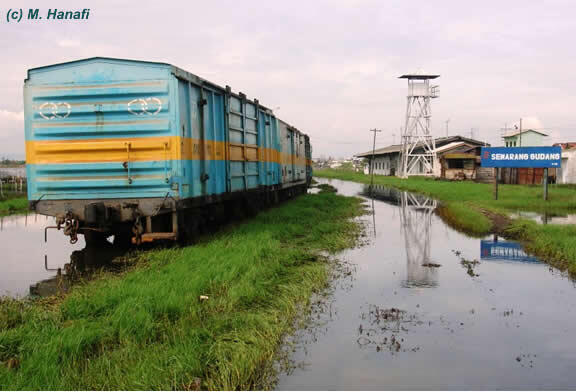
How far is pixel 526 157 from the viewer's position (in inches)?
767

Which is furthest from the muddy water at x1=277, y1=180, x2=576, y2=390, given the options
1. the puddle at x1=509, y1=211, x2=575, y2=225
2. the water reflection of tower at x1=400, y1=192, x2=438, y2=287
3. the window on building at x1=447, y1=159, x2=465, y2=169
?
the window on building at x1=447, y1=159, x2=465, y2=169

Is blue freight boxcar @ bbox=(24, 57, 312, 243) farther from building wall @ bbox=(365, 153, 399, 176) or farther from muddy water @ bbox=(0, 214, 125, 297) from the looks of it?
building wall @ bbox=(365, 153, 399, 176)

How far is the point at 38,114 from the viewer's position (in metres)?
8.63

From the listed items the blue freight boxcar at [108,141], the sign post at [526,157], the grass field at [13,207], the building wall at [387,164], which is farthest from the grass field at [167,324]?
the building wall at [387,164]

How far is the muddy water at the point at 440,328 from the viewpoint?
13.9ft

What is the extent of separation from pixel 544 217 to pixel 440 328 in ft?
35.7

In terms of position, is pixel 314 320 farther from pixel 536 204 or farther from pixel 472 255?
Answer: pixel 536 204

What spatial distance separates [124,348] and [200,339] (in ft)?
2.22

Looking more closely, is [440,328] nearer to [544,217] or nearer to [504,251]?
[504,251]

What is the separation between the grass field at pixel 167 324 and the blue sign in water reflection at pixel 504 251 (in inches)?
136

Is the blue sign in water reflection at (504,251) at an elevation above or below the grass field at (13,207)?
below

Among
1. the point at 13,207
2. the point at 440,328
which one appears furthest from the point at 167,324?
the point at 13,207

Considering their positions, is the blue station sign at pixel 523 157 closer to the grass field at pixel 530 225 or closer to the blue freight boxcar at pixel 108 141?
the grass field at pixel 530 225

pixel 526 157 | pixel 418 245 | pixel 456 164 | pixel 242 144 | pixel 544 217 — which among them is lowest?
pixel 418 245
